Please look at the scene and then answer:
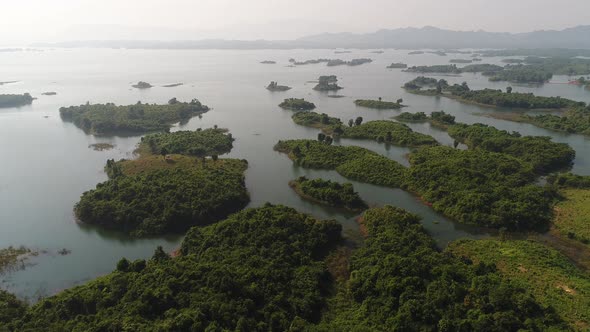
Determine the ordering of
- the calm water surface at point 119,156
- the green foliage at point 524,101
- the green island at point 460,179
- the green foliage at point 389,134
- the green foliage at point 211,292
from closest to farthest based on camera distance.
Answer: the green foliage at point 211,292
the calm water surface at point 119,156
the green island at point 460,179
the green foliage at point 389,134
the green foliage at point 524,101

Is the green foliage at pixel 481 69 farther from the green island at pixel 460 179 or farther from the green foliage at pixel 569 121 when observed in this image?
the green island at pixel 460 179

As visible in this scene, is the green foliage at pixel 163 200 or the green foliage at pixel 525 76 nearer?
the green foliage at pixel 163 200

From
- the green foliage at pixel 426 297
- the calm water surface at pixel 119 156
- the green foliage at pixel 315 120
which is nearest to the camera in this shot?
the green foliage at pixel 426 297

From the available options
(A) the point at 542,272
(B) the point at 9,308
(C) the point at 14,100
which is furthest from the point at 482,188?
(C) the point at 14,100

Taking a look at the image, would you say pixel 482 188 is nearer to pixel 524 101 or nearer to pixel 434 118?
pixel 434 118


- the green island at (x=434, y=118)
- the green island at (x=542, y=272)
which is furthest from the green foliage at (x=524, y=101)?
the green island at (x=542, y=272)

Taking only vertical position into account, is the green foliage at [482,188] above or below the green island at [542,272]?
above
